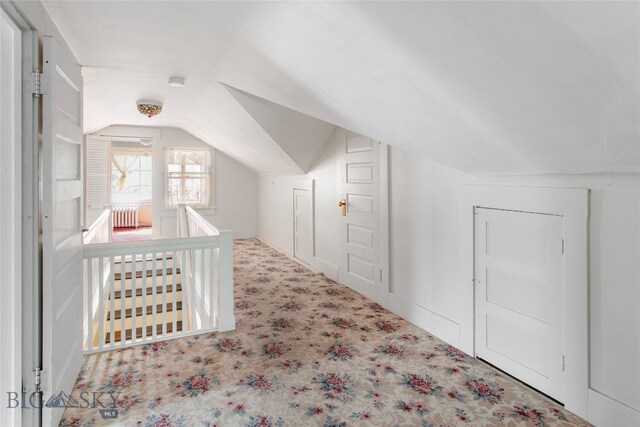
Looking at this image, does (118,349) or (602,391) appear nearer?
(602,391)

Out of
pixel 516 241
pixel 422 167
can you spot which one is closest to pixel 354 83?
pixel 422 167

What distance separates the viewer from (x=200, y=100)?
191 inches

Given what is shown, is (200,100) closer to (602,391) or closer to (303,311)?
(303,311)

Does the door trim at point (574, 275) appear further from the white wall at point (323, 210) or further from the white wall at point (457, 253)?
the white wall at point (323, 210)

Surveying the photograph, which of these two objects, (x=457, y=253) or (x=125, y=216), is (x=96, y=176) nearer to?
(x=125, y=216)

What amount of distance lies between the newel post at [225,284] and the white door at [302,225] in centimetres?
244

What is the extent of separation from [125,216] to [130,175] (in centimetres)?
114

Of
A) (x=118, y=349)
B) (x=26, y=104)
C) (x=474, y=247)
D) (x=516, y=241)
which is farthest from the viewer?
(x=118, y=349)

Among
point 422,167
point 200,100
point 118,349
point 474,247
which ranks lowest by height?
point 118,349

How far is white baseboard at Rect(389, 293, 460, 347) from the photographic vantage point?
2.95 metres

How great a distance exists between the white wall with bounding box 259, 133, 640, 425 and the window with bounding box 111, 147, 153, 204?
6059mm

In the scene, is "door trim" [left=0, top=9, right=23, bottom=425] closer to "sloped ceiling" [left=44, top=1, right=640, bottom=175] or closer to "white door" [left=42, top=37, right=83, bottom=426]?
"white door" [left=42, top=37, right=83, bottom=426]

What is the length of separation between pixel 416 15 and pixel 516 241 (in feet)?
5.29

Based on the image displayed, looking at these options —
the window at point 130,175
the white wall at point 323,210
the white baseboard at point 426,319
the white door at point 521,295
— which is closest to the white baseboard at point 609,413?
the white door at point 521,295
